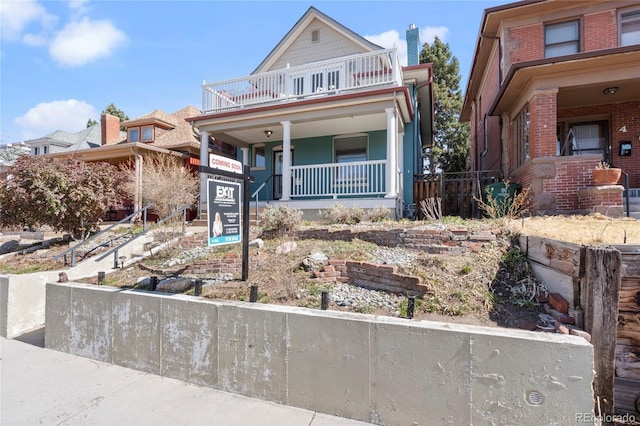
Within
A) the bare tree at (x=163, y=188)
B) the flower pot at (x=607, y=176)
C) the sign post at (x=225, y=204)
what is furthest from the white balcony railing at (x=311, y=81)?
the sign post at (x=225, y=204)

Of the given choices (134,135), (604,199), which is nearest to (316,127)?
(604,199)

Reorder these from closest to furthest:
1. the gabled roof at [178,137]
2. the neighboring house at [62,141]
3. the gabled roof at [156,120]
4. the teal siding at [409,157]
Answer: the teal siding at [409,157], the gabled roof at [178,137], the gabled roof at [156,120], the neighboring house at [62,141]

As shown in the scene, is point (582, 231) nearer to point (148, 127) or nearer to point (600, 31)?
point (600, 31)

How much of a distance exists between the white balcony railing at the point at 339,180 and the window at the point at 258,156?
3.46m

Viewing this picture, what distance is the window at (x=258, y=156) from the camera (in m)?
14.0

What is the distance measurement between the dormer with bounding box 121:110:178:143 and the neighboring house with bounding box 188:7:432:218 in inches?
308

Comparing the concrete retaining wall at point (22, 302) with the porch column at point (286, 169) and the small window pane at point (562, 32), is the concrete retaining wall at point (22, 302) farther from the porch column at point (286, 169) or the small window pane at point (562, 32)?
the small window pane at point (562, 32)

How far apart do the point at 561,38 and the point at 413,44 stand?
5387 mm

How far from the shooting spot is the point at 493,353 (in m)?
2.44

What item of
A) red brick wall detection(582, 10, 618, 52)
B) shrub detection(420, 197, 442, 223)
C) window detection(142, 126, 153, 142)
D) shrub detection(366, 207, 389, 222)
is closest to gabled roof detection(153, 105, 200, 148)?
window detection(142, 126, 153, 142)

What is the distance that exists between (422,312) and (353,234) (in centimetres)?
299

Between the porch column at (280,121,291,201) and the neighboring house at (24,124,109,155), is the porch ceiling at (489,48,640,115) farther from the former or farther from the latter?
the neighboring house at (24,124,109,155)

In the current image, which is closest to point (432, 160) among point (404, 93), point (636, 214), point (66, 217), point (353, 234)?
point (404, 93)

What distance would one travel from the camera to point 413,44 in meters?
13.9
